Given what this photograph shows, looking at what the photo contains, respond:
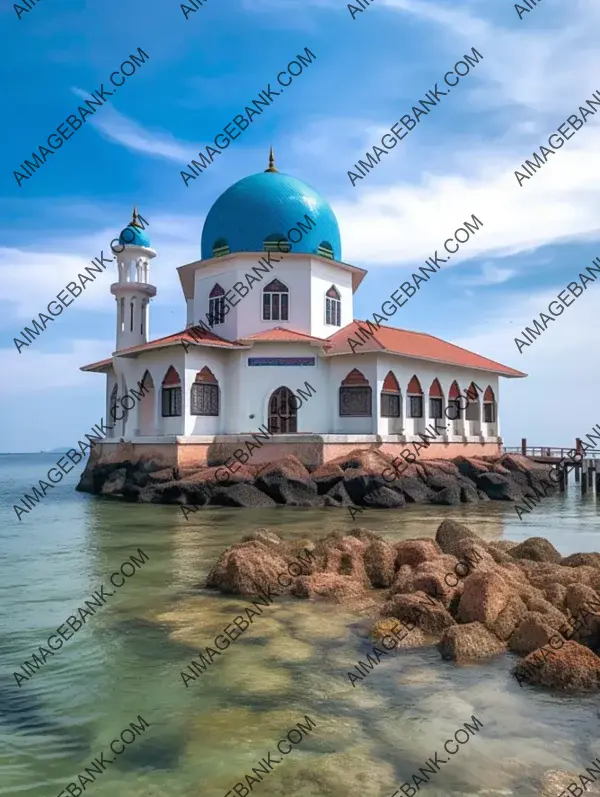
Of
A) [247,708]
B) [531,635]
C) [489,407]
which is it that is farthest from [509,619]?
[489,407]

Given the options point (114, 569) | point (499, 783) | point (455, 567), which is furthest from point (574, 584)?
point (114, 569)

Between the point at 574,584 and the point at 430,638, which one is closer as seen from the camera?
the point at 430,638

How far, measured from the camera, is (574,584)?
30.3 ft

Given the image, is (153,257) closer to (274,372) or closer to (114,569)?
(274,372)

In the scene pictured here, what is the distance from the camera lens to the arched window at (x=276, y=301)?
32094 mm

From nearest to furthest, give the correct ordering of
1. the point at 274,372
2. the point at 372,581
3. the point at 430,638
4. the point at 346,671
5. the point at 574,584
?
the point at 346,671, the point at 430,638, the point at 574,584, the point at 372,581, the point at 274,372

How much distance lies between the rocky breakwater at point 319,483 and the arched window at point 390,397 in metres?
2.93

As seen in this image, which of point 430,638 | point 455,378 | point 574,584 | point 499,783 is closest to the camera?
point 499,783

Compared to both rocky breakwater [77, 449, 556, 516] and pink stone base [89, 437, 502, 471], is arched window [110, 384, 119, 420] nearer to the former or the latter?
pink stone base [89, 437, 502, 471]

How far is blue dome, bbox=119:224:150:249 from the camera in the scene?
32.2 meters

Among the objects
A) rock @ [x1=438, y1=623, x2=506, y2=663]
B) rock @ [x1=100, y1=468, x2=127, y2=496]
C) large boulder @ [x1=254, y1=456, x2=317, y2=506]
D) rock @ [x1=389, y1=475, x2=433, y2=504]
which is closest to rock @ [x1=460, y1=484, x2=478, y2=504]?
rock @ [x1=389, y1=475, x2=433, y2=504]

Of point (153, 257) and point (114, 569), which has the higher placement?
point (153, 257)

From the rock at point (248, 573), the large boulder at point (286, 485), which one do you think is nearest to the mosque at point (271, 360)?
the large boulder at point (286, 485)

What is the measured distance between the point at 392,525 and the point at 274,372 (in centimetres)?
1196
